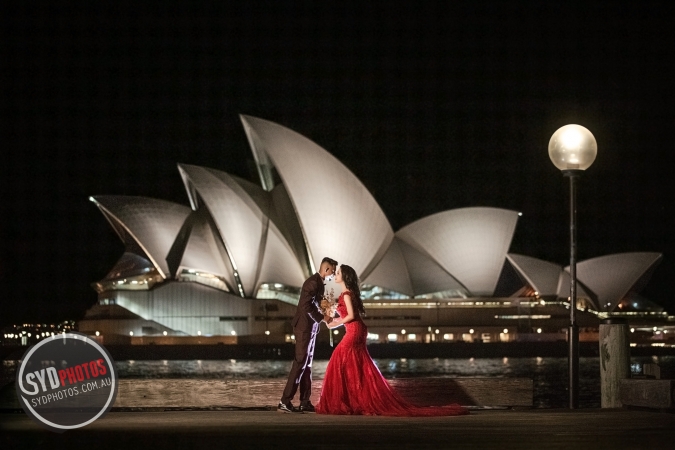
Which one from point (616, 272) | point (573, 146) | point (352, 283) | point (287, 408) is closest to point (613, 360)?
point (573, 146)

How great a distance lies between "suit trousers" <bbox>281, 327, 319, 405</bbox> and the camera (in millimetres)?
9500

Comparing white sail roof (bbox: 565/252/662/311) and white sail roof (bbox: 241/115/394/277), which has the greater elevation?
white sail roof (bbox: 241/115/394/277)

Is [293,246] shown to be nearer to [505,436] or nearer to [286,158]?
[286,158]

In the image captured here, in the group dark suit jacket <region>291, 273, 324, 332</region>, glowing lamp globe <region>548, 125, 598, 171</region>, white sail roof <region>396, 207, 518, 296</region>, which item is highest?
white sail roof <region>396, 207, 518, 296</region>

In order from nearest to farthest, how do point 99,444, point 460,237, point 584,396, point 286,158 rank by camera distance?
point 99,444
point 584,396
point 286,158
point 460,237

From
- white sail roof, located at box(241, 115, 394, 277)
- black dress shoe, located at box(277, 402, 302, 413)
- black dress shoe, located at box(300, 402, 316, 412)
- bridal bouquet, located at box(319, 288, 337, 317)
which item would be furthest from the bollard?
white sail roof, located at box(241, 115, 394, 277)

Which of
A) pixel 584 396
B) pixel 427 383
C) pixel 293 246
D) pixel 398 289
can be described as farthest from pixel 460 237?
pixel 427 383

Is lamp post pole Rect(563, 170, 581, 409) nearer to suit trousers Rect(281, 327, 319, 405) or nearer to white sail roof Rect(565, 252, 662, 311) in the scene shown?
suit trousers Rect(281, 327, 319, 405)

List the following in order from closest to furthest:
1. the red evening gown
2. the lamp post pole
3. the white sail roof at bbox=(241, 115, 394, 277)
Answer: the red evening gown, the lamp post pole, the white sail roof at bbox=(241, 115, 394, 277)

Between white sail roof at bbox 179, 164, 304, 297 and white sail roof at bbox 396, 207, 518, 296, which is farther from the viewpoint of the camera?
white sail roof at bbox 396, 207, 518, 296

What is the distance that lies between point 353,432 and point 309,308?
2.17 meters

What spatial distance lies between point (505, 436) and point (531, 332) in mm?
67757

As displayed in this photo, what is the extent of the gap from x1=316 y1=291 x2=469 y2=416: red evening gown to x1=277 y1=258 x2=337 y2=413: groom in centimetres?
18

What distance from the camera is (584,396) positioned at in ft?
84.2
